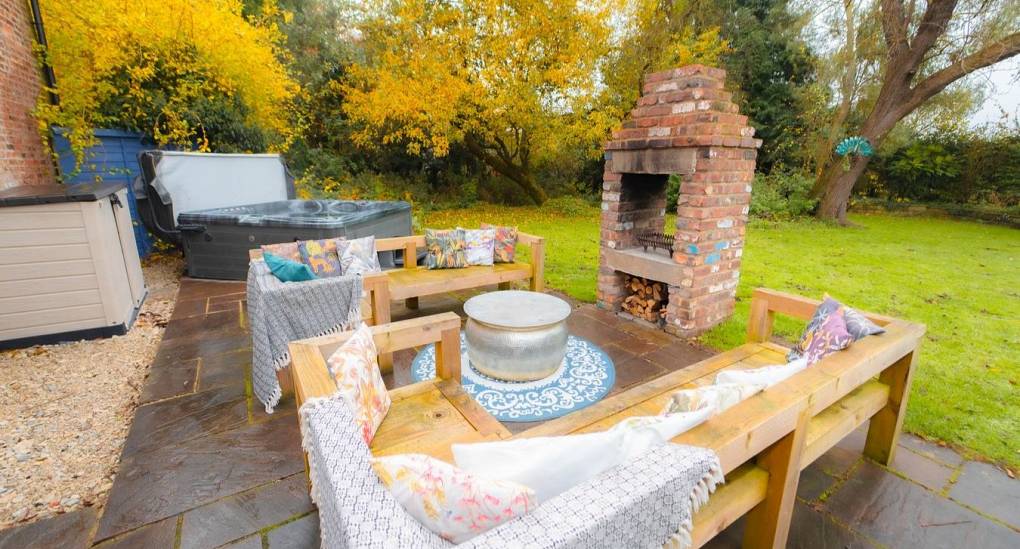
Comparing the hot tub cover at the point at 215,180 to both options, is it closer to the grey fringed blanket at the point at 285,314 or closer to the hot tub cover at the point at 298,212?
the hot tub cover at the point at 298,212

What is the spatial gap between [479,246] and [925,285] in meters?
4.89

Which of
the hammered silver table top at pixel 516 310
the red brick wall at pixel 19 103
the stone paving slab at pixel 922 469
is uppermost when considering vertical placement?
the red brick wall at pixel 19 103

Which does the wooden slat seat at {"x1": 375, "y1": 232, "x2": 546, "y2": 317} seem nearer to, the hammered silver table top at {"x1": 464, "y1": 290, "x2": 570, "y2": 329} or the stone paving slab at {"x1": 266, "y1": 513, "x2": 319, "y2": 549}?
the hammered silver table top at {"x1": 464, "y1": 290, "x2": 570, "y2": 329}

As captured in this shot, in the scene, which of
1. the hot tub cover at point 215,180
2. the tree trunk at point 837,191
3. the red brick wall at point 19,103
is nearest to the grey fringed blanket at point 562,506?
the hot tub cover at point 215,180

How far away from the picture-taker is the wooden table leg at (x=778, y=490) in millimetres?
1388

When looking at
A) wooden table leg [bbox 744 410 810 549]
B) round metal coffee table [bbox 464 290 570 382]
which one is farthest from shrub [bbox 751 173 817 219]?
wooden table leg [bbox 744 410 810 549]

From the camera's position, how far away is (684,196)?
11.1 feet

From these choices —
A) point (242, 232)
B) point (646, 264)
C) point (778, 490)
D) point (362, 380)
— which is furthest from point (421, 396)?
point (242, 232)

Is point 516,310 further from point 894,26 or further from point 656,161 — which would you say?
point 894,26

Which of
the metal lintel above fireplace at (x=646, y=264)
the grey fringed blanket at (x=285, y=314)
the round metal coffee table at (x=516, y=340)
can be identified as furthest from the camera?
the metal lintel above fireplace at (x=646, y=264)

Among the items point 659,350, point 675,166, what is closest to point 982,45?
point 675,166

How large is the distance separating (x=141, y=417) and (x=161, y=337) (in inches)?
55.3

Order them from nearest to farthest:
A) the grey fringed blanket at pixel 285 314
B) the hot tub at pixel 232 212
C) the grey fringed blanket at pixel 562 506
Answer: the grey fringed blanket at pixel 562 506
the grey fringed blanket at pixel 285 314
the hot tub at pixel 232 212

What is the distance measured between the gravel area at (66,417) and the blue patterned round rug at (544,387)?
1.60m
